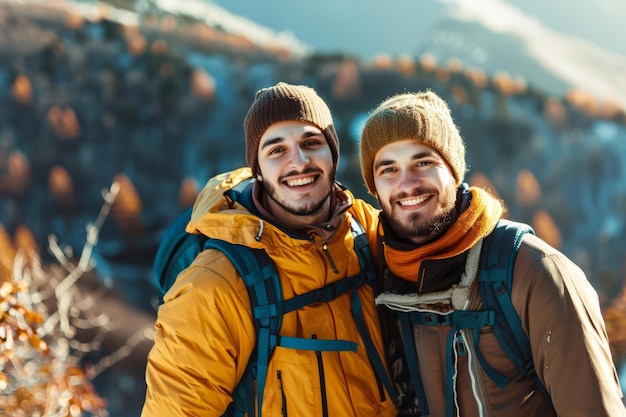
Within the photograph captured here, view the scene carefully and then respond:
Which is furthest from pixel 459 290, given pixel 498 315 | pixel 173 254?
pixel 173 254

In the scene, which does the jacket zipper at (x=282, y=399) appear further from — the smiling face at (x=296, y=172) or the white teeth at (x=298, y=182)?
the white teeth at (x=298, y=182)

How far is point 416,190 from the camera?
2.45 meters

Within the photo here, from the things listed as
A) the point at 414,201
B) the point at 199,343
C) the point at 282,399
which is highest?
the point at 414,201

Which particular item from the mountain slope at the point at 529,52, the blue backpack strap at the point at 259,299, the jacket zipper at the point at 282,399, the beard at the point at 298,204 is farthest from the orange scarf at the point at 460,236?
the mountain slope at the point at 529,52

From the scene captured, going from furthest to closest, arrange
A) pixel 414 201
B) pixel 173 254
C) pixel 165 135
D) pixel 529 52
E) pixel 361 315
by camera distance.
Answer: pixel 529 52 → pixel 165 135 → pixel 173 254 → pixel 361 315 → pixel 414 201

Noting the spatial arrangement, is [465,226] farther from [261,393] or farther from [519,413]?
[261,393]

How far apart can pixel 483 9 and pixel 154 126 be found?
23649 millimetres

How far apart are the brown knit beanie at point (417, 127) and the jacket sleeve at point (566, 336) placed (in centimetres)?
61

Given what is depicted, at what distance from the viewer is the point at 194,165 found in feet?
61.7

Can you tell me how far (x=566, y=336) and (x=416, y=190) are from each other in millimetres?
813

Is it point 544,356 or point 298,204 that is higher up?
point 298,204

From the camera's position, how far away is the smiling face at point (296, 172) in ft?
8.82

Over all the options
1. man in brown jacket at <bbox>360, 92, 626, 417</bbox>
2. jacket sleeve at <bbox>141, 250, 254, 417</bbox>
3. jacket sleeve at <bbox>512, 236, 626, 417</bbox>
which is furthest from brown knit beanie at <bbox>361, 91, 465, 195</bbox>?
jacket sleeve at <bbox>141, 250, 254, 417</bbox>

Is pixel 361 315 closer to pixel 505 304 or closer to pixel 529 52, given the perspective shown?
pixel 505 304
